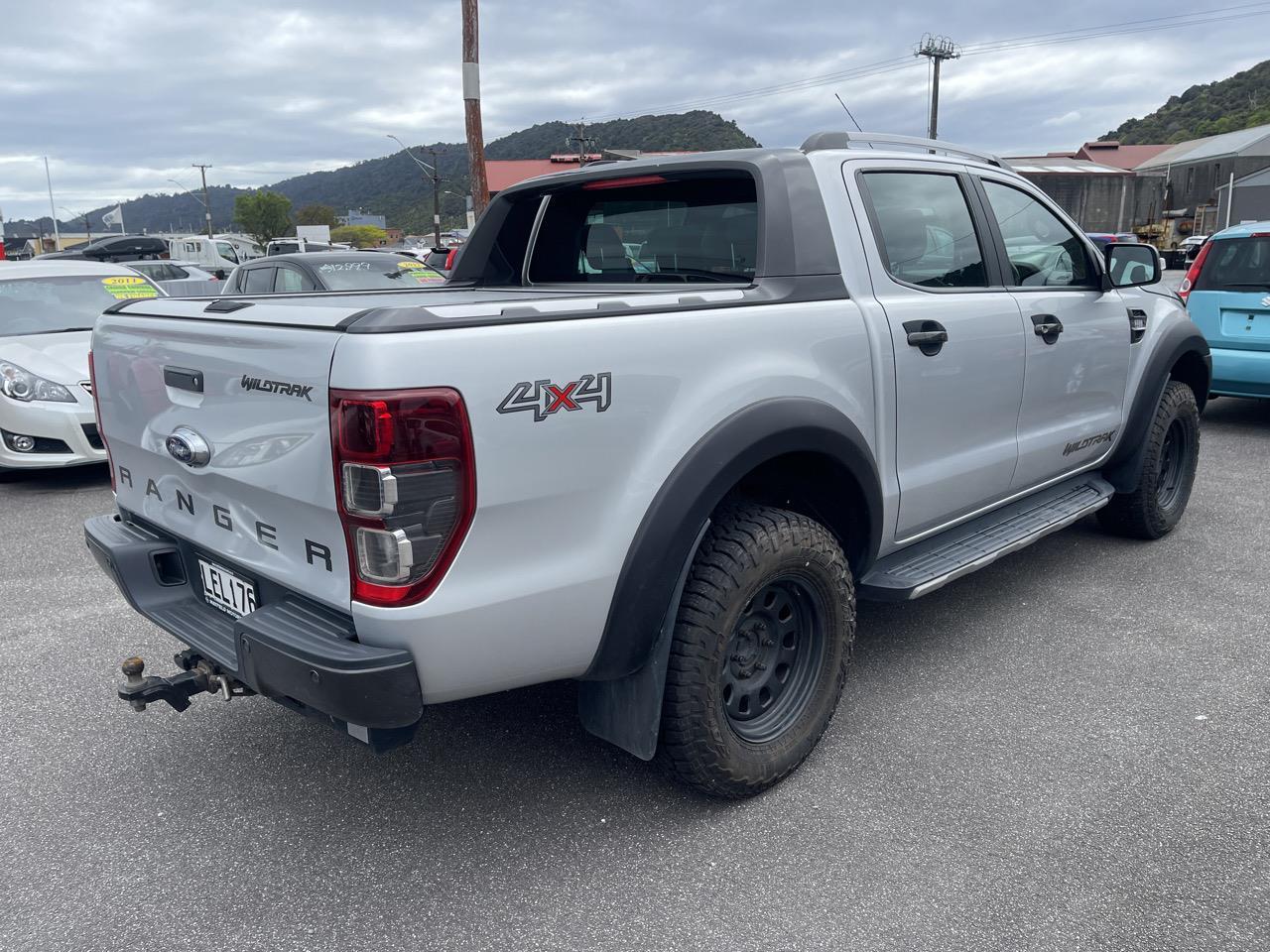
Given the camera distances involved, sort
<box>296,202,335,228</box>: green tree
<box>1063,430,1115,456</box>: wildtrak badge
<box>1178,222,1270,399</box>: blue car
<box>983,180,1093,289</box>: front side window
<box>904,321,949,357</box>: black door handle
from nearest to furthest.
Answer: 1. <box>904,321,949,357</box>: black door handle
2. <box>983,180,1093,289</box>: front side window
3. <box>1063,430,1115,456</box>: wildtrak badge
4. <box>1178,222,1270,399</box>: blue car
5. <box>296,202,335,228</box>: green tree

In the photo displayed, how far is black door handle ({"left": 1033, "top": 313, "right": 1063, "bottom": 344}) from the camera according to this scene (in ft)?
12.2

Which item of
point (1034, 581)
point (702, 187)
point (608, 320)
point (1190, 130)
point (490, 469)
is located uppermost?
point (1190, 130)

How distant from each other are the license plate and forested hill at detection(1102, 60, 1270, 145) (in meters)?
85.5

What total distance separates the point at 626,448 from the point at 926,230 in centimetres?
175

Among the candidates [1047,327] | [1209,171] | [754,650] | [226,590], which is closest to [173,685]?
[226,590]

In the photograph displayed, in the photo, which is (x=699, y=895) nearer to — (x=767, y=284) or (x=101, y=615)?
(x=767, y=284)

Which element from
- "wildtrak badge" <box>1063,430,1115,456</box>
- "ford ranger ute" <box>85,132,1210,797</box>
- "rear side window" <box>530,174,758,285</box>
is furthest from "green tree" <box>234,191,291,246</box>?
"ford ranger ute" <box>85,132,1210,797</box>

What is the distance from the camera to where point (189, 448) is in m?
2.47

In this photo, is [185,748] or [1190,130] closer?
[185,748]

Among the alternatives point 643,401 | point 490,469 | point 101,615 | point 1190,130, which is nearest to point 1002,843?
point 643,401

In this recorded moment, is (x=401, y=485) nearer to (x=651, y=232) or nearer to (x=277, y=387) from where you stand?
(x=277, y=387)

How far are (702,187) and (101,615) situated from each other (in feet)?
10.6

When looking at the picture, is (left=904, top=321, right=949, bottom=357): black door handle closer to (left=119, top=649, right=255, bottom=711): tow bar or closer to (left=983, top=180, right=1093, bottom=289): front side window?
(left=983, top=180, right=1093, bottom=289): front side window

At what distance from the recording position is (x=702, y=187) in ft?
10.9
